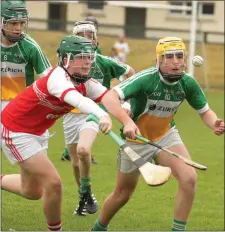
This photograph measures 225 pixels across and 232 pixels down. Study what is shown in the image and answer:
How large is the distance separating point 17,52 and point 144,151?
1.87m

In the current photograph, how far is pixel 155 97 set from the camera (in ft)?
23.9

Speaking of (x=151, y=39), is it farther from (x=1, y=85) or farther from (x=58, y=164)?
(x=1, y=85)

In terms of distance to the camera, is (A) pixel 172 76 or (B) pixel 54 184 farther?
(A) pixel 172 76

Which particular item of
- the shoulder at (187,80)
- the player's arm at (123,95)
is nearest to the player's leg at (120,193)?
the player's arm at (123,95)

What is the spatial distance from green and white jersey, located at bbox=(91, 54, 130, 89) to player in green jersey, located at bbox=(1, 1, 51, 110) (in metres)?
0.74

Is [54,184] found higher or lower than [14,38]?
lower

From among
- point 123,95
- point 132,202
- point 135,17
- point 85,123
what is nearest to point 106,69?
point 85,123

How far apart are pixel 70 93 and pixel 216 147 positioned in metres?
9.06

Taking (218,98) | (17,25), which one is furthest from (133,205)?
(218,98)

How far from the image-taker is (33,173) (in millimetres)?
7020

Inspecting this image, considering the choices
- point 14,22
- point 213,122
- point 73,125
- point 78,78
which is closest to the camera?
point 78,78

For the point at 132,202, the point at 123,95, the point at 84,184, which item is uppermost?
the point at 123,95

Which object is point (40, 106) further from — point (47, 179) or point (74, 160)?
point (74, 160)

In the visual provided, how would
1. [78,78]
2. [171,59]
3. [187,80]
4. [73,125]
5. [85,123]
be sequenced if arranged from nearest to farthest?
1. [78,78]
2. [171,59]
3. [187,80]
4. [85,123]
5. [73,125]
